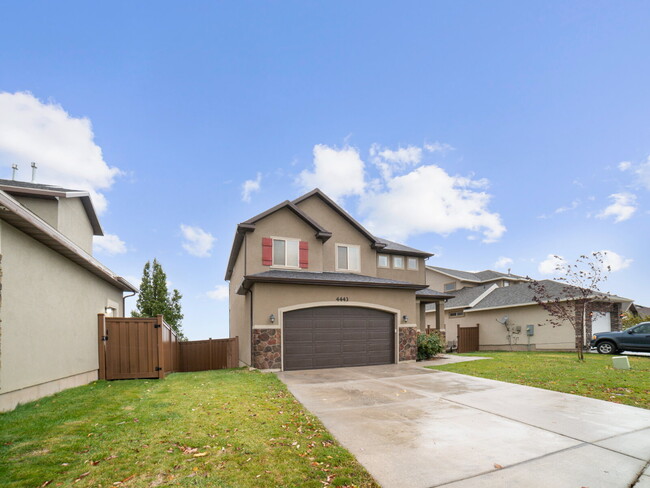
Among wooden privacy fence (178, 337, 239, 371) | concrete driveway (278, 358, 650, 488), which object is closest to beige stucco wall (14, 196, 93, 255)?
wooden privacy fence (178, 337, 239, 371)

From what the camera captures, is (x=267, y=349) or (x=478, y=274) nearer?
(x=267, y=349)

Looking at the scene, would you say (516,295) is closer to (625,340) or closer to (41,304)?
(625,340)

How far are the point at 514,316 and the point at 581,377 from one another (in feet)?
45.4

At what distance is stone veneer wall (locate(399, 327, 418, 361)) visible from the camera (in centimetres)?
1505

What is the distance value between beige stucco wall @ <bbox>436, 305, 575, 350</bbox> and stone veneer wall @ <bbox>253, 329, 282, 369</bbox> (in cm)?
1735

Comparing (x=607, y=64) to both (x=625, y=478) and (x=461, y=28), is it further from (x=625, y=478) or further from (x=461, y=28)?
(x=625, y=478)

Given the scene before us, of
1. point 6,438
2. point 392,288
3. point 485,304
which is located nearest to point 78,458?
point 6,438

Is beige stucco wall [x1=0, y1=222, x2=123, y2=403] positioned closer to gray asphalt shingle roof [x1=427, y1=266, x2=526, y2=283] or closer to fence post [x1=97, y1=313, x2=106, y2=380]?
fence post [x1=97, y1=313, x2=106, y2=380]

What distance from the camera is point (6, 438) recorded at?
4641 millimetres

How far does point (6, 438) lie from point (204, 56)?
603 inches

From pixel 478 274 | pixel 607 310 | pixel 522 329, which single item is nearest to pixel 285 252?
pixel 522 329

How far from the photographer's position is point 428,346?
1609cm

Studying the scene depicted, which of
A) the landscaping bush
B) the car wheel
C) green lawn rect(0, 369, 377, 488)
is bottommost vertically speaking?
the car wheel

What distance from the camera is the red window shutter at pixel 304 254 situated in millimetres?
15820
